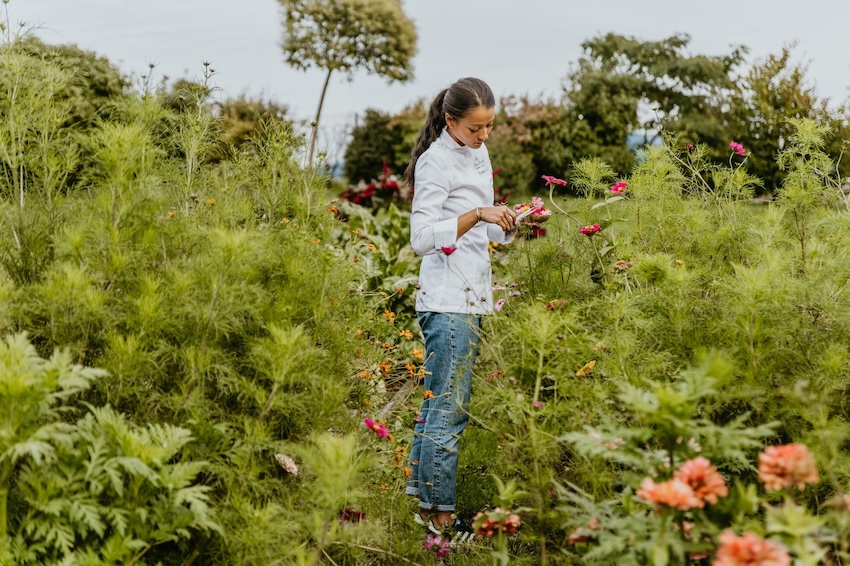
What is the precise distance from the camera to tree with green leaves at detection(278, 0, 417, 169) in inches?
816

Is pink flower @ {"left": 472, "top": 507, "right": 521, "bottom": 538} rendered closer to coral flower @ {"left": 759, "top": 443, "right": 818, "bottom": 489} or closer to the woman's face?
coral flower @ {"left": 759, "top": 443, "right": 818, "bottom": 489}

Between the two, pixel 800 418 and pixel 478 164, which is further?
pixel 478 164

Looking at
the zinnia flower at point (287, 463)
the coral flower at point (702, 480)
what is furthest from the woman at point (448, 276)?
the coral flower at point (702, 480)

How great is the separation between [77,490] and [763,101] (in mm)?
15999

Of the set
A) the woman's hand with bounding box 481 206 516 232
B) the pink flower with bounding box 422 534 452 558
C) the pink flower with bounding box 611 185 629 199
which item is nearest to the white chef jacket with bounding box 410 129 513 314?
the woman's hand with bounding box 481 206 516 232

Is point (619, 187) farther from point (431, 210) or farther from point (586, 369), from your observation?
point (586, 369)

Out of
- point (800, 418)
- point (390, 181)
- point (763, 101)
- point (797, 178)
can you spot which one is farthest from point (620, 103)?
point (800, 418)

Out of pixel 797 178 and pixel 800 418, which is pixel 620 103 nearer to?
pixel 797 178

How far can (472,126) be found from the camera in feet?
11.0

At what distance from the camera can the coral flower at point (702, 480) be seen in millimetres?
1732

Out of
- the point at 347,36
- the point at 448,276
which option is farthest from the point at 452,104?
the point at 347,36

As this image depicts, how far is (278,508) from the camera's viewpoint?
89.7 inches

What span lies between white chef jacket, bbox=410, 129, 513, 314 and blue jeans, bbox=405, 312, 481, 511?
8cm

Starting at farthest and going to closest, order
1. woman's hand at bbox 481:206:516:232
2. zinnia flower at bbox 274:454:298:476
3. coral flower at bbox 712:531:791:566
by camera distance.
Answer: woman's hand at bbox 481:206:516:232 < zinnia flower at bbox 274:454:298:476 < coral flower at bbox 712:531:791:566
